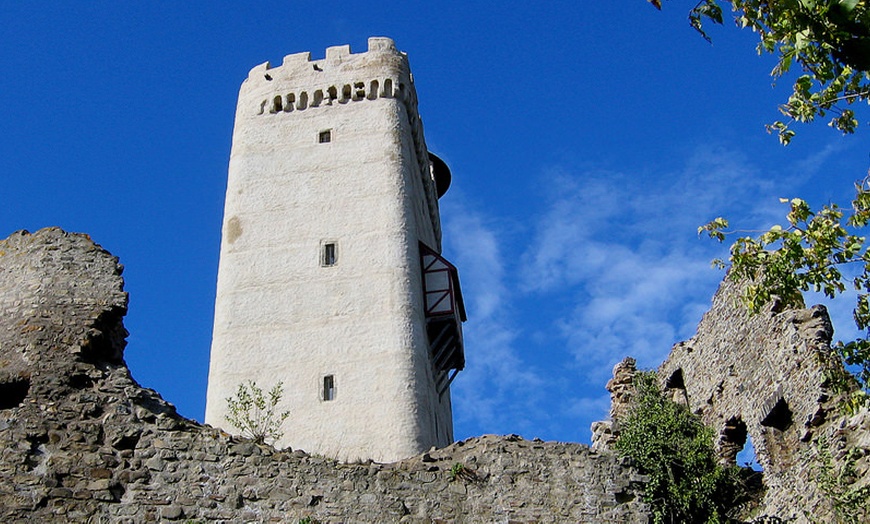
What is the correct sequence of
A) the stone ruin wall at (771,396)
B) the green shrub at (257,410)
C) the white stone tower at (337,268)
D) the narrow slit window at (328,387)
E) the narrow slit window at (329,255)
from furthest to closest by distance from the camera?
the narrow slit window at (329,255) → the narrow slit window at (328,387) → the white stone tower at (337,268) → the green shrub at (257,410) → the stone ruin wall at (771,396)

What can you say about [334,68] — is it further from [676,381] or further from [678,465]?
[678,465]

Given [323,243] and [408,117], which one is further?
[408,117]

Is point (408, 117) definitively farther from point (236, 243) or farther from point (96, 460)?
point (96, 460)

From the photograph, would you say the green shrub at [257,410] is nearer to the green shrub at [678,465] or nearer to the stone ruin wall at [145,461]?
the green shrub at [678,465]

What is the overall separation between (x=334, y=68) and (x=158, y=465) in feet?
53.8

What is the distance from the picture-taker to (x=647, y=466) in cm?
1692

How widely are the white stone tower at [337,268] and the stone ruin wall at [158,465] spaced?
6.65 meters

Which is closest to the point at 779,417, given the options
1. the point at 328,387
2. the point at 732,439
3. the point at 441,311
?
the point at 732,439

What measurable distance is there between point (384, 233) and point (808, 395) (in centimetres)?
921

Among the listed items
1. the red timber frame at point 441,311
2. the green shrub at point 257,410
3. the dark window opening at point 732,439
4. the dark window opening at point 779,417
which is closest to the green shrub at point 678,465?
the dark window opening at point 732,439

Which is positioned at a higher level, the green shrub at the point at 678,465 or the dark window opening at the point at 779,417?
the dark window opening at the point at 779,417

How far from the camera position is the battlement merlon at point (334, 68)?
86.4ft

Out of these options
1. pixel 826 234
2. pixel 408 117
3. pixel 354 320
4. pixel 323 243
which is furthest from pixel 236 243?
pixel 826 234

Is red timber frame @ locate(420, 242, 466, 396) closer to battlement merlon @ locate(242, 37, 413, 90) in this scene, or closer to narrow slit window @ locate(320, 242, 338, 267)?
narrow slit window @ locate(320, 242, 338, 267)
